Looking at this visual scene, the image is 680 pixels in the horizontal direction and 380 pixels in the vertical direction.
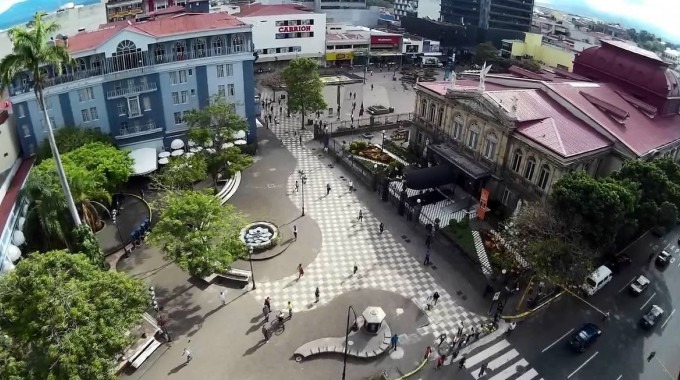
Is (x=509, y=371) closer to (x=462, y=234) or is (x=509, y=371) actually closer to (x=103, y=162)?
(x=462, y=234)

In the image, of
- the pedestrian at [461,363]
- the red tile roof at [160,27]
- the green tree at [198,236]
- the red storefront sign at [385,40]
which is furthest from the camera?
the red storefront sign at [385,40]

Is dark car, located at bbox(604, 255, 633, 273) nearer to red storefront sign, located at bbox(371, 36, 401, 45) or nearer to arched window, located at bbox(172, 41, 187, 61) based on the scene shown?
arched window, located at bbox(172, 41, 187, 61)

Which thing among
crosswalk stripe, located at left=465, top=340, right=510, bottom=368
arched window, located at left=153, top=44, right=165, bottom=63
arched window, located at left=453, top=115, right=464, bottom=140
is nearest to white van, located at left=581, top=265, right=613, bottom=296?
crosswalk stripe, located at left=465, top=340, right=510, bottom=368

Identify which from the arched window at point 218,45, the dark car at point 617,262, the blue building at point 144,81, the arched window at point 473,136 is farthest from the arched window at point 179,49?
the dark car at point 617,262

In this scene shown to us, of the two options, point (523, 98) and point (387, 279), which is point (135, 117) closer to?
point (387, 279)

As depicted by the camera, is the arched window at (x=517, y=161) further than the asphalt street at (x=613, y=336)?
Yes

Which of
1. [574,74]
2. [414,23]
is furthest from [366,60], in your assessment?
[574,74]

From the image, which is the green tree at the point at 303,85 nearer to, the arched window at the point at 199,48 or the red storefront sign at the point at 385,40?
the arched window at the point at 199,48
